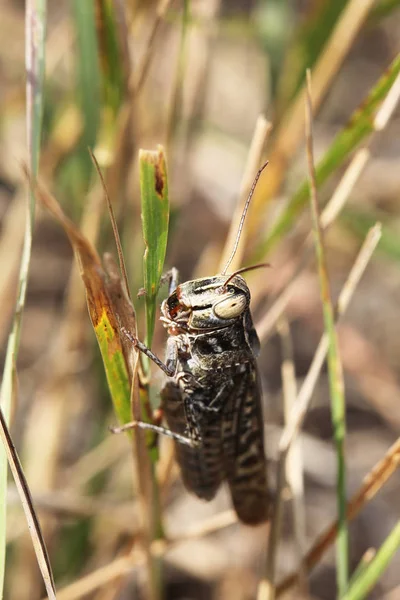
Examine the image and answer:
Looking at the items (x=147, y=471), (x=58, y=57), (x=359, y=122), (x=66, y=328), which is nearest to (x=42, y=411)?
(x=66, y=328)

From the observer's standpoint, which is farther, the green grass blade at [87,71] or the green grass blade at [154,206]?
the green grass blade at [87,71]

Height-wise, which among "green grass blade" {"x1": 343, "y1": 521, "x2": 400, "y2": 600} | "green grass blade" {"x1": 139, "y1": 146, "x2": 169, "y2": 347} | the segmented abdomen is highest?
"green grass blade" {"x1": 139, "y1": 146, "x2": 169, "y2": 347}

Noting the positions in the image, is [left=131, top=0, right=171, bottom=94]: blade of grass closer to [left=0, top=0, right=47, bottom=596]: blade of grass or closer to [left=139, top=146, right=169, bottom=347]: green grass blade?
[left=0, top=0, right=47, bottom=596]: blade of grass

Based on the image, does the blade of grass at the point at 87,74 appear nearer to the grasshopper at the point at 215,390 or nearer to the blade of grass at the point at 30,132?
the blade of grass at the point at 30,132

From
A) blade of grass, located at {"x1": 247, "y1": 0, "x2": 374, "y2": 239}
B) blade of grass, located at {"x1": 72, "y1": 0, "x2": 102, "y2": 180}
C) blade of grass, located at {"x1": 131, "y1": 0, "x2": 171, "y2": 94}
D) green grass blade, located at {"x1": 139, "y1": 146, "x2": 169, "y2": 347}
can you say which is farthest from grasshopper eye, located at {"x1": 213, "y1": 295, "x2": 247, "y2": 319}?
blade of grass, located at {"x1": 72, "y1": 0, "x2": 102, "y2": 180}

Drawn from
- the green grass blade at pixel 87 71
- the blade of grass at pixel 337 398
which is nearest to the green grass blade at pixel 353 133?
the blade of grass at pixel 337 398

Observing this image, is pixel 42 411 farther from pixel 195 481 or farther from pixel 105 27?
pixel 105 27

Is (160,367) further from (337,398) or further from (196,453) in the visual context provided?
(337,398)

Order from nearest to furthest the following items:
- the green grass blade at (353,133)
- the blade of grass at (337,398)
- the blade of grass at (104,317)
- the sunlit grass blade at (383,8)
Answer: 1. the blade of grass at (104,317)
2. the blade of grass at (337,398)
3. the green grass blade at (353,133)
4. the sunlit grass blade at (383,8)

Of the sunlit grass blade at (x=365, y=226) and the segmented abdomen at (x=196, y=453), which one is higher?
the sunlit grass blade at (x=365, y=226)
